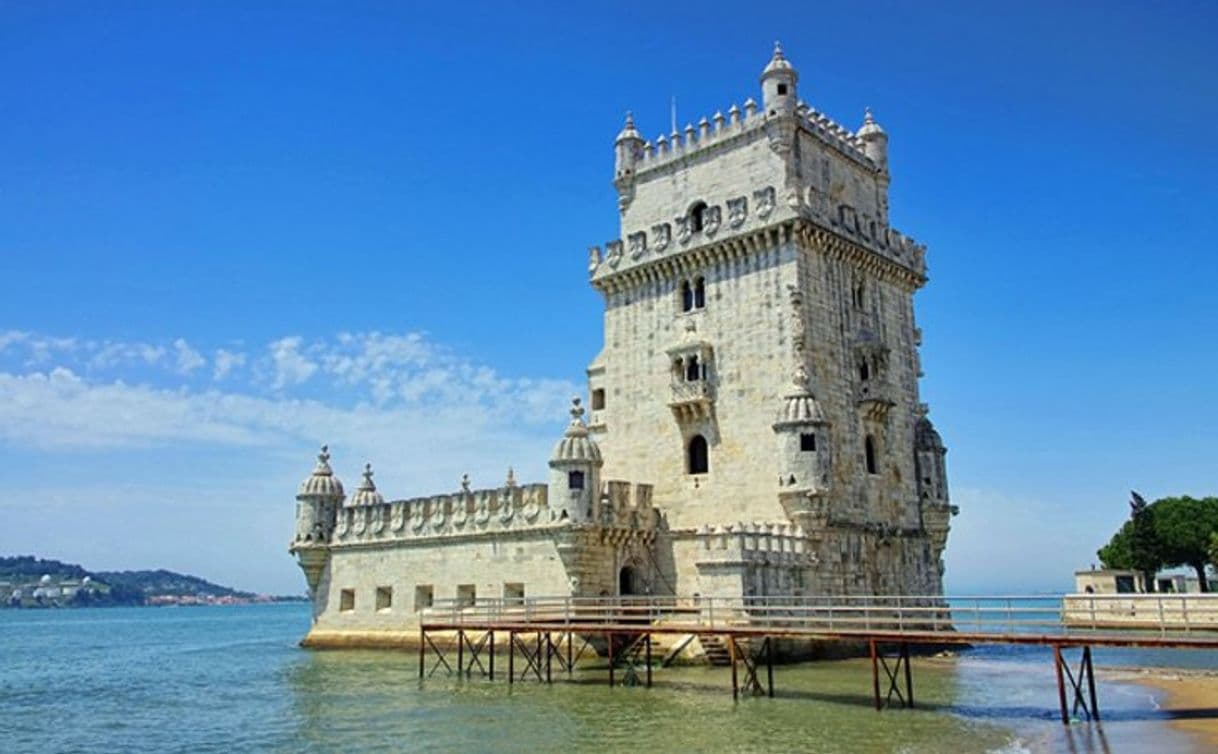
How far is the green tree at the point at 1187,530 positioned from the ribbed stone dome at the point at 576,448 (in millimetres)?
43688

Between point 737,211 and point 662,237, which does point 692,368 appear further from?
point 737,211

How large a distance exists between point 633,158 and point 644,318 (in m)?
6.91

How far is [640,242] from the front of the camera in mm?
39594

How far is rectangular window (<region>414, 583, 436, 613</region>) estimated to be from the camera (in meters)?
38.7

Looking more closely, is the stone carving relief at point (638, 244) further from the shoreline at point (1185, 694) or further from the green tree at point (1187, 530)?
the green tree at point (1187, 530)

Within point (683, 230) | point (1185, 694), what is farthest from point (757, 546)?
point (683, 230)

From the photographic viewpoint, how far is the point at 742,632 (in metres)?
25.5

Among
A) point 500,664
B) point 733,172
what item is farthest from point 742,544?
point 733,172

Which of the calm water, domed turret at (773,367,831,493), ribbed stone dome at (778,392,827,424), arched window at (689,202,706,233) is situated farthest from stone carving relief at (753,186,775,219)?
the calm water

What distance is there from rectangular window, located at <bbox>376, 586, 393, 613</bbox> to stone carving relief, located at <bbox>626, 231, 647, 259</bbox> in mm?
16340

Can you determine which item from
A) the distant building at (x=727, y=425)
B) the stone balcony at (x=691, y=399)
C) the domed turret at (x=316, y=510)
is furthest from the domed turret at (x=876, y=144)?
the domed turret at (x=316, y=510)

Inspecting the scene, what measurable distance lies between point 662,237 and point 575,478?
34.9 ft

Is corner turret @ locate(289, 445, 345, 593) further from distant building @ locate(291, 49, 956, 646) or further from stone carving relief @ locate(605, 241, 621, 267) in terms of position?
stone carving relief @ locate(605, 241, 621, 267)

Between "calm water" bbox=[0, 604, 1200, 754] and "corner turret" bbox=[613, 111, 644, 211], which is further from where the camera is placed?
"corner turret" bbox=[613, 111, 644, 211]
